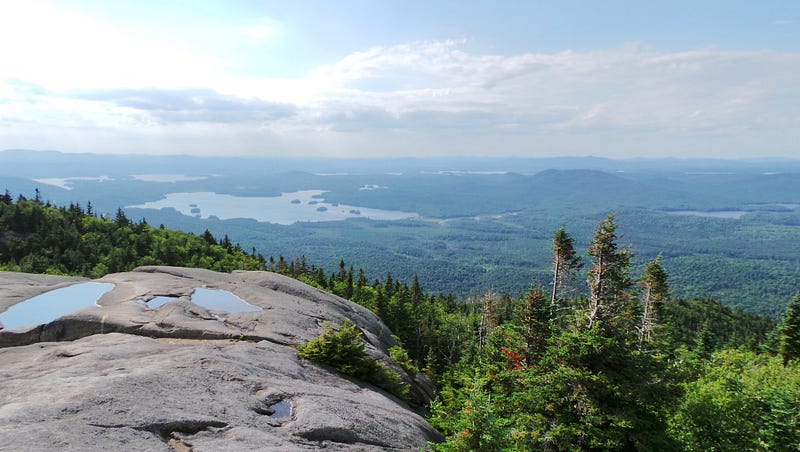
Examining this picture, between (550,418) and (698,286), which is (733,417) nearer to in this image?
(550,418)

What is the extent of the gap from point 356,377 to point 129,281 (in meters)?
13.4

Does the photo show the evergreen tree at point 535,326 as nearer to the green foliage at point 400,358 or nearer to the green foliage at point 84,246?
the green foliage at point 400,358

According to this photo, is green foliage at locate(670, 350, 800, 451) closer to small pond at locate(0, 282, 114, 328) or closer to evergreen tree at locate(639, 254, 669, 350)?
evergreen tree at locate(639, 254, 669, 350)

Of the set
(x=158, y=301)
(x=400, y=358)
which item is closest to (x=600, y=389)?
(x=400, y=358)

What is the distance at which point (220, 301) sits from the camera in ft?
65.7

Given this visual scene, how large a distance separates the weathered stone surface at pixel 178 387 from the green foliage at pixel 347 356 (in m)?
0.57

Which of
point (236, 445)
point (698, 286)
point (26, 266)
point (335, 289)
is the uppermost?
point (236, 445)

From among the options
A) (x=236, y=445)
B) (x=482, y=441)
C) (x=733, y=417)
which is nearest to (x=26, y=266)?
(x=236, y=445)

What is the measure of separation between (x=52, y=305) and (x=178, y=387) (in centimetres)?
1029

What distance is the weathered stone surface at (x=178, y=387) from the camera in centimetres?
925

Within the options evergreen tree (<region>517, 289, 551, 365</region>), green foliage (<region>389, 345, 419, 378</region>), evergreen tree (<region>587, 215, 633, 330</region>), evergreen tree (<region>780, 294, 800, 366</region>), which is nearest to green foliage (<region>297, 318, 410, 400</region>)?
green foliage (<region>389, 345, 419, 378</region>)

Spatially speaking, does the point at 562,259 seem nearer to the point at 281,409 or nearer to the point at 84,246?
the point at 281,409

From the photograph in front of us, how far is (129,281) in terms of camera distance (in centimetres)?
2100

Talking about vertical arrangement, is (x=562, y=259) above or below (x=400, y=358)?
above
